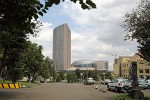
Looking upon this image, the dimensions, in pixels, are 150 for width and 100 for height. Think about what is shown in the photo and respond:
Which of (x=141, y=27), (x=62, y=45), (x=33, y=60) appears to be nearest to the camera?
(x=141, y=27)

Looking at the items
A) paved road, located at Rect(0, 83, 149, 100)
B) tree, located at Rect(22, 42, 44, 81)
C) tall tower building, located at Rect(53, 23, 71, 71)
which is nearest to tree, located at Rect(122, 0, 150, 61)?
paved road, located at Rect(0, 83, 149, 100)

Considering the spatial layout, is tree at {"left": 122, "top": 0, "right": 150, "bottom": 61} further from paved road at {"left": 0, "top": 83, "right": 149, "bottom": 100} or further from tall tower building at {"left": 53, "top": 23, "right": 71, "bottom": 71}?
tall tower building at {"left": 53, "top": 23, "right": 71, "bottom": 71}

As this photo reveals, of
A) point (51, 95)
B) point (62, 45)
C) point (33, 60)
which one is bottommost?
point (51, 95)

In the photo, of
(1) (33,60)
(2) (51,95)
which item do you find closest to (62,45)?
(1) (33,60)

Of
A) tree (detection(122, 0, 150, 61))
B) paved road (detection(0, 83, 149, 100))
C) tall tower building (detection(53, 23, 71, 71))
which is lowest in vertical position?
paved road (detection(0, 83, 149, 100))

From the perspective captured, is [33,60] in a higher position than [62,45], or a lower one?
lower

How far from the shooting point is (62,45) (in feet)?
576

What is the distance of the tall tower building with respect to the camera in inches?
6334

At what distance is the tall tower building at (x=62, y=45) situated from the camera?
160875 millimetres

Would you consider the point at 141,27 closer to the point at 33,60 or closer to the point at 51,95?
the point at 51,95

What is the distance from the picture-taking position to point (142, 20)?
1160 inches

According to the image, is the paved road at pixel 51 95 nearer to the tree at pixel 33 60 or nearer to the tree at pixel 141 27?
the tree at pixel 141 27

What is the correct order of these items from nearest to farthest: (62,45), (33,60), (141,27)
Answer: (141,27) < (33,60) < (62,45)

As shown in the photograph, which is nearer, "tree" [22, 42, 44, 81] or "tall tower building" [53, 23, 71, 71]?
"tree" [22, 42, 44, 81]
